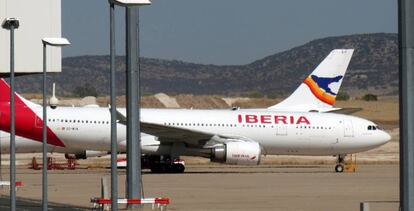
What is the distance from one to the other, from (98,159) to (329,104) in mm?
15178

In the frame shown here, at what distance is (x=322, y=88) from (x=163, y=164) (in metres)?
14.2

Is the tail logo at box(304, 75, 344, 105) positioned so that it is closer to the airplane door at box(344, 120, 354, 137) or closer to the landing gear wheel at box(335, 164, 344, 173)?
the airplane door at box(344, 120, 354, 137)

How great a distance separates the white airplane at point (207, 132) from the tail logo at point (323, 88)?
8.47 m

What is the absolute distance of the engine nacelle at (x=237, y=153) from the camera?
54594 millimetres

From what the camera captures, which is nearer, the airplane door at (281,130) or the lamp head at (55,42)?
→ the lamp head at (55,42)

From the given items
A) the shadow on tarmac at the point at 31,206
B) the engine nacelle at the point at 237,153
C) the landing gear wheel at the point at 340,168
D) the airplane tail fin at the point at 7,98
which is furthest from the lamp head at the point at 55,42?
the landing gear wheel at the point at 340,168

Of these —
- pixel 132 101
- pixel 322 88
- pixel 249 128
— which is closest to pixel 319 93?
pixel 322 88

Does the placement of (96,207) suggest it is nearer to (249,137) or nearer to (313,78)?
(249,137)

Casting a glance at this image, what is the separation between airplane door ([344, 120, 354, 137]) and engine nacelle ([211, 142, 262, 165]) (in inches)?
205

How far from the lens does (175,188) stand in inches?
1677

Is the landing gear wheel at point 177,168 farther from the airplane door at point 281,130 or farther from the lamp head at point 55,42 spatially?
the lamp head at point 55,42

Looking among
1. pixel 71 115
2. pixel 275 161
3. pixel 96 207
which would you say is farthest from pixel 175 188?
pixel 275 161

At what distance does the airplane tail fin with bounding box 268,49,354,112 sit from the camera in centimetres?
6781

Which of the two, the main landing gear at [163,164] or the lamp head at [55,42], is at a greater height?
the lamp head at [55,42]
